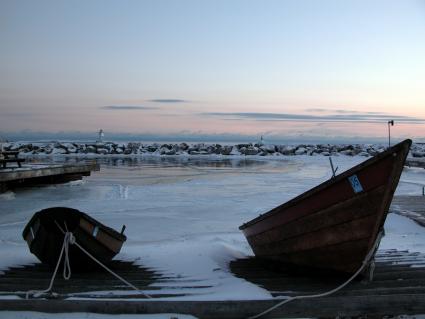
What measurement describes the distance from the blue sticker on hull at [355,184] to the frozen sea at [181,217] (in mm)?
1251

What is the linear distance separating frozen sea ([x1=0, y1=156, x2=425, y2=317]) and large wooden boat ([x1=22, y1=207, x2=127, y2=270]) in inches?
27.1

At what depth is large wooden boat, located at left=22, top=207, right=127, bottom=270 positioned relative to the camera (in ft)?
17.8

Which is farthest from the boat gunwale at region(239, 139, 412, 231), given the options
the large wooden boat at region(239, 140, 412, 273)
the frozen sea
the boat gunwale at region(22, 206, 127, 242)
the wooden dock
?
the wooden dock

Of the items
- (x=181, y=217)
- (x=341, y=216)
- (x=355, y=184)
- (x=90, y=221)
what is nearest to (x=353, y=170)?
(x=355, y=184)

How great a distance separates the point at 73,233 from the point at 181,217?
17.0 feet

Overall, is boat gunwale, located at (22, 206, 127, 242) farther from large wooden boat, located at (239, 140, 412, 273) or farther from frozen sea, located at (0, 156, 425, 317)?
large wooden boat, located at (239, 140, 412, 273)

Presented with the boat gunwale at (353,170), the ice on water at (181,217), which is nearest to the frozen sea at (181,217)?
the ice on water at (181,217)

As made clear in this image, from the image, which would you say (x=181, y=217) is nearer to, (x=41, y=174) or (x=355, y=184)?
(x=355, y=184)

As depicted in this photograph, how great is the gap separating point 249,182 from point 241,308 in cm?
1430

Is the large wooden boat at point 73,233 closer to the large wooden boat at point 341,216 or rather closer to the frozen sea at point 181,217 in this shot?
the frozen sea at point 181,217

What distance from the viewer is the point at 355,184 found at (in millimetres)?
4676

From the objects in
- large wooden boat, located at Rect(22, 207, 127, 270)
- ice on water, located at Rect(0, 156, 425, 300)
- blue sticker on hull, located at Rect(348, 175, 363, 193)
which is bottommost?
ice on water, located at Rect(0, 156, 425, 300)

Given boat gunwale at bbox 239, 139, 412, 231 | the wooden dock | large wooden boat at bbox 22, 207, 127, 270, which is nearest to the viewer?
boat gunwale at bbox 239, 139, 412, 231

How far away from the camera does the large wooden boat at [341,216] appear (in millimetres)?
4492
